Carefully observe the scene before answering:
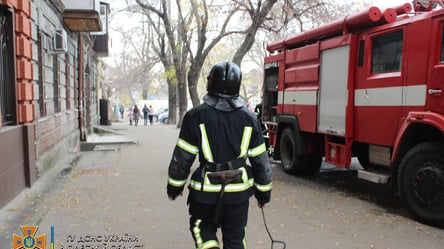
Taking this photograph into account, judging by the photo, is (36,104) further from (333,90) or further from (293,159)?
(333,90)

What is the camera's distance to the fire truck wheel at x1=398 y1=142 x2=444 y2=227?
16.9ft

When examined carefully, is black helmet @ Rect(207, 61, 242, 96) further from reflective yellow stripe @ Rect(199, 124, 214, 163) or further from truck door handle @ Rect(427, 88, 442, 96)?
truck door handle @ Rect(427, 88, 442, 96)

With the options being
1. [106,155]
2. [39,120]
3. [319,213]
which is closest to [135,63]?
[106,155]

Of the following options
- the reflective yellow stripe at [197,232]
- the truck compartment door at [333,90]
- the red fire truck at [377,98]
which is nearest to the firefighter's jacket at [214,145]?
the reflective yellow stripe at [197,232]

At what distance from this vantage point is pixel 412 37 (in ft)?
18.3

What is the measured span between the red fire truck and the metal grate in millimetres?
5090

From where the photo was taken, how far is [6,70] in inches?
252

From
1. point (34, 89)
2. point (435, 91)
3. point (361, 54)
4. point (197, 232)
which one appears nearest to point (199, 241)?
point (197, 232)

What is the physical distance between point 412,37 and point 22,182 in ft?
20.3

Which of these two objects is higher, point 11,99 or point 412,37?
point 412,37

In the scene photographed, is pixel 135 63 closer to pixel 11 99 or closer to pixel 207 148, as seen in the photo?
pixel 11 99

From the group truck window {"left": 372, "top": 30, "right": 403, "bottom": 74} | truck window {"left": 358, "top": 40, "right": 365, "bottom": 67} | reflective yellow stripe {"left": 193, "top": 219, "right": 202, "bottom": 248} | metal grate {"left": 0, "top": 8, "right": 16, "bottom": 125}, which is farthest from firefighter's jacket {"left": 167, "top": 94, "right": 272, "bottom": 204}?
metal grate {"left": 0, "top": 8, "right": 16, "bottom": 125}

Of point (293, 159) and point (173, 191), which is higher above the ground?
point (173, 191)

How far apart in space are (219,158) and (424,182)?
3.47 meters
